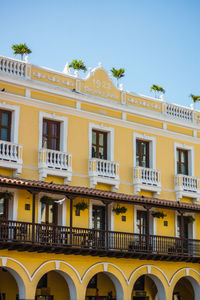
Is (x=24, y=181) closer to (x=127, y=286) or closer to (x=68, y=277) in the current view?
(x=68, y=277)

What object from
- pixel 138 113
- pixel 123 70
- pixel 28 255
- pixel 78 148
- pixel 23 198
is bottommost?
pixel 28 255

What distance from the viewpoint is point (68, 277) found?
86.8 ft

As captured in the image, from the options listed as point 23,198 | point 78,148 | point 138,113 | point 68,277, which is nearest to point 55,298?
point 68,277

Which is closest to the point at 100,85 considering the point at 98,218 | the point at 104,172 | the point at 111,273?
the point at 104,172

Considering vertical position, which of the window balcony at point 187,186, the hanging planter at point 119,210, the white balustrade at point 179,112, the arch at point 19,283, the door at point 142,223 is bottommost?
the arch at point 19,283

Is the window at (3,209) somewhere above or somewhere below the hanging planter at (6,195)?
below

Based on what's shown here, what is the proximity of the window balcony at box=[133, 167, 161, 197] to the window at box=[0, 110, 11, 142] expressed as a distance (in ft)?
21.7

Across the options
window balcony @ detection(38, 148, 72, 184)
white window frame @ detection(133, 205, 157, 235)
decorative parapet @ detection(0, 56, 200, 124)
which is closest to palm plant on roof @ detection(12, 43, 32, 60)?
decorative parapet @ detection(0, 56, 200, 124)

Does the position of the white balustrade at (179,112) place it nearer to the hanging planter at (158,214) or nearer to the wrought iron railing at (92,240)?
the hanging planter at (158,214)

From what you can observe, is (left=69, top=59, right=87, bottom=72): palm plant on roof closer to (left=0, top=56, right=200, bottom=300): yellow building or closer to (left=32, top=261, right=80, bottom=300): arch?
(left=0, top=56, right=200, bottom=300): yellow building

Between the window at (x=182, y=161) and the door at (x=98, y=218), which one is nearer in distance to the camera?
the door at (x=98, y=218)

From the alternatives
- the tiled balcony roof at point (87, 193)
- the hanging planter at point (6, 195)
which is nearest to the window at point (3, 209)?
the hanging planter at point (6, 195)

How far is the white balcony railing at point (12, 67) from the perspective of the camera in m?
27.2

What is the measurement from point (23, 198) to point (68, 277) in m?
3.78
